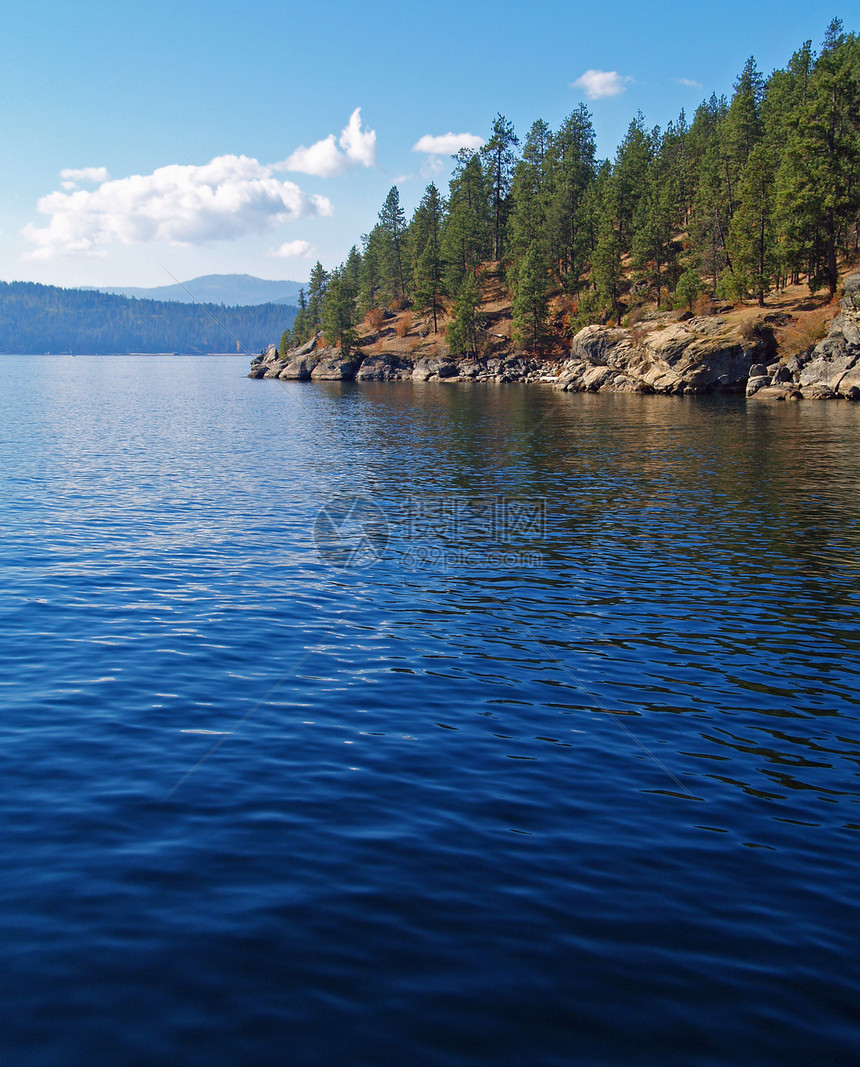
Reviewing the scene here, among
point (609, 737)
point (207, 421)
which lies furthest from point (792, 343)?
point (609, 737)

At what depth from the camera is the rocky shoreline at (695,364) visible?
65.8 meters

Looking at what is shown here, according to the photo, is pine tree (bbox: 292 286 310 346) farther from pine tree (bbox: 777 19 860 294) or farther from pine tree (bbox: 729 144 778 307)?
pine tree (bbox: 777 19 860 294)

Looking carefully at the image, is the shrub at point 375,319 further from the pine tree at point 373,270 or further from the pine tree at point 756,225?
the pine tree at point 756,225

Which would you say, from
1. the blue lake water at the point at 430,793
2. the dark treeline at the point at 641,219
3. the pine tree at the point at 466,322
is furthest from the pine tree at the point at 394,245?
the blue lake water at the point at 430,793

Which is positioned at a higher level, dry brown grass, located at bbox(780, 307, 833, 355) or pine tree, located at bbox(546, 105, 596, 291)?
pine tree, located at bbox(546, 105, 596, 291)

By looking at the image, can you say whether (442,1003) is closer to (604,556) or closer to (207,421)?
(604,556)

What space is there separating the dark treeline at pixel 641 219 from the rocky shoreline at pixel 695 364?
6.45 meters

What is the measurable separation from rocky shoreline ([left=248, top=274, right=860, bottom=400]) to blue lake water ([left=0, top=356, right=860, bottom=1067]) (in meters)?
48.7

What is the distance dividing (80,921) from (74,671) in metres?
7.12

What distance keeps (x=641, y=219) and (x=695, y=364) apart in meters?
33.0

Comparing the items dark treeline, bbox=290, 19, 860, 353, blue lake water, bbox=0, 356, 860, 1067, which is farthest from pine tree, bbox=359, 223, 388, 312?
blue lake water, bbox=0, 356, 860, 1067

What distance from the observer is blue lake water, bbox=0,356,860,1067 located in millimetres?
5906

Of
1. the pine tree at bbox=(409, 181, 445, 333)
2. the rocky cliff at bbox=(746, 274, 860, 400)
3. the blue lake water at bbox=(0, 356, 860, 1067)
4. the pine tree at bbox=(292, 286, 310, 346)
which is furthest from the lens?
the pine tree at bbox=(292, 286, 310, 346)

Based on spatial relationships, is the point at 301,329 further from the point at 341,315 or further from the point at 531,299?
the point at 531,299
